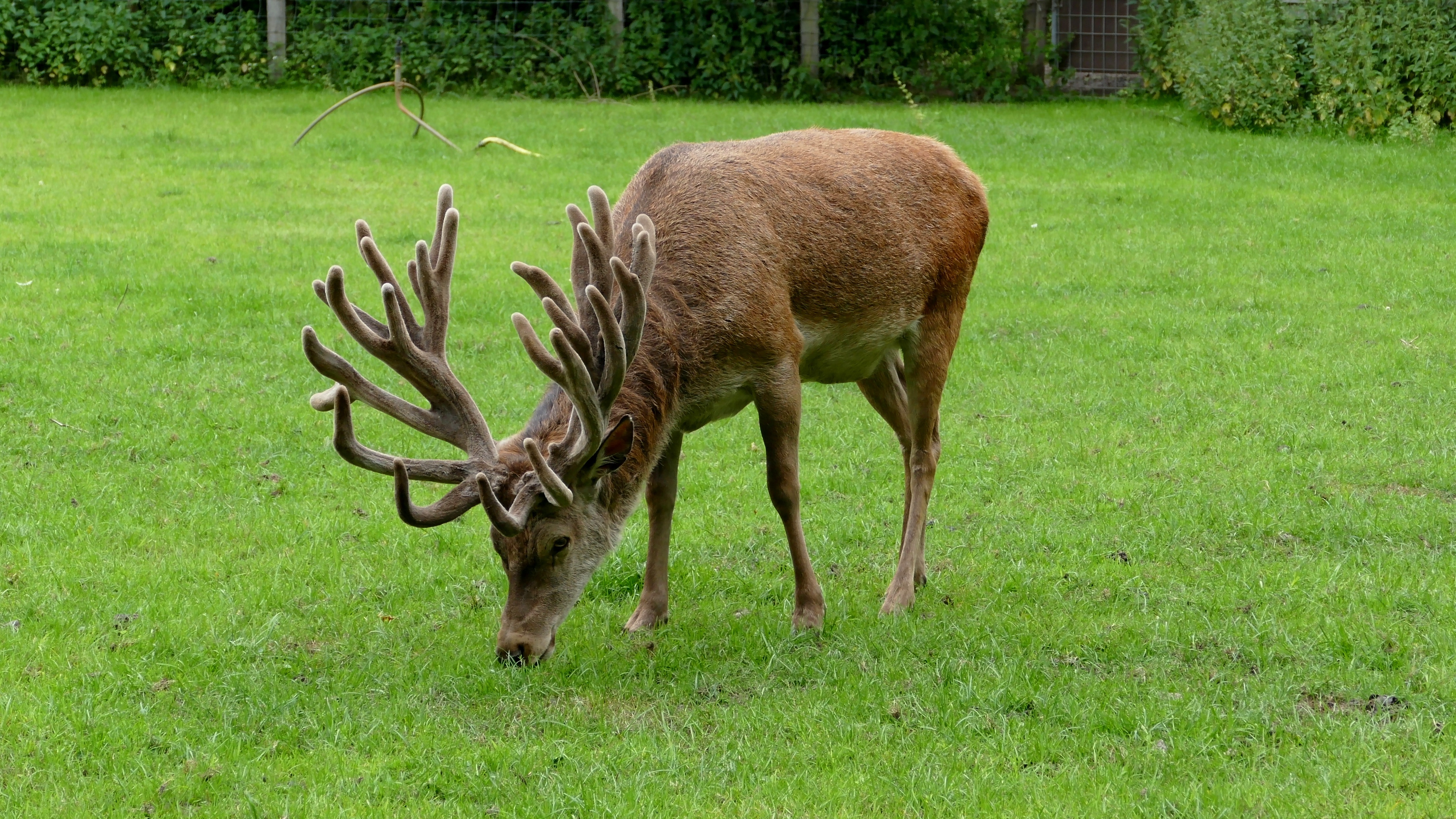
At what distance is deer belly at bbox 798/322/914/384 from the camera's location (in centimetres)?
628

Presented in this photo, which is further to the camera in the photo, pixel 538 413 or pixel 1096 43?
pixel 1096 43

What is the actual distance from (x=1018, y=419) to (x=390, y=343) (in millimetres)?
4547

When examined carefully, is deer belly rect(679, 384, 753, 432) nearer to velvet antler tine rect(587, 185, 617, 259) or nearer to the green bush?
velvet antler tine rect(587, 185, 617, 259)

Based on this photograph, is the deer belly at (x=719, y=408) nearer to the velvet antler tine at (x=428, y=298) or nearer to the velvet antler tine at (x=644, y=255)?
the velvet antler tine at (x=644, y=255)

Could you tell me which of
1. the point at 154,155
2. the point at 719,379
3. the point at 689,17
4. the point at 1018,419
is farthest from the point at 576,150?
the point at 719,379

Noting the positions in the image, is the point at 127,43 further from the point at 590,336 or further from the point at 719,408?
the point at 590,336

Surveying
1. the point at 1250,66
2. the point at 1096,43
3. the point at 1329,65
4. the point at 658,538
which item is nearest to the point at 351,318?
the point at 658,538

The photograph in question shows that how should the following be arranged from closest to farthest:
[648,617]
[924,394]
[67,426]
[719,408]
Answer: [719,408], [648,617], [924,394], [67,426]

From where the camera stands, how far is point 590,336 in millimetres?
5461

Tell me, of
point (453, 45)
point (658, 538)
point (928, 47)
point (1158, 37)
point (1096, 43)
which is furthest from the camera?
point (1096, 43)

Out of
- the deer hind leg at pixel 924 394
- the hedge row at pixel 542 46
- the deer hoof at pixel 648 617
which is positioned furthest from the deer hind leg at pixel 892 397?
the hedge row at pixel 542 46

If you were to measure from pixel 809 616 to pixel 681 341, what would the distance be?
4.05ft

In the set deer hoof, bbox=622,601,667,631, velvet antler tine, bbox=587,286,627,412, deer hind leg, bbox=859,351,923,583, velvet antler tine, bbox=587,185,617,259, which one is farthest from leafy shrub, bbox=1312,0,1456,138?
velvet antler tine, bbox=587,286,627,412

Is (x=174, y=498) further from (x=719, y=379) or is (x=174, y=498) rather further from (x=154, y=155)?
(x=154, y=155)
